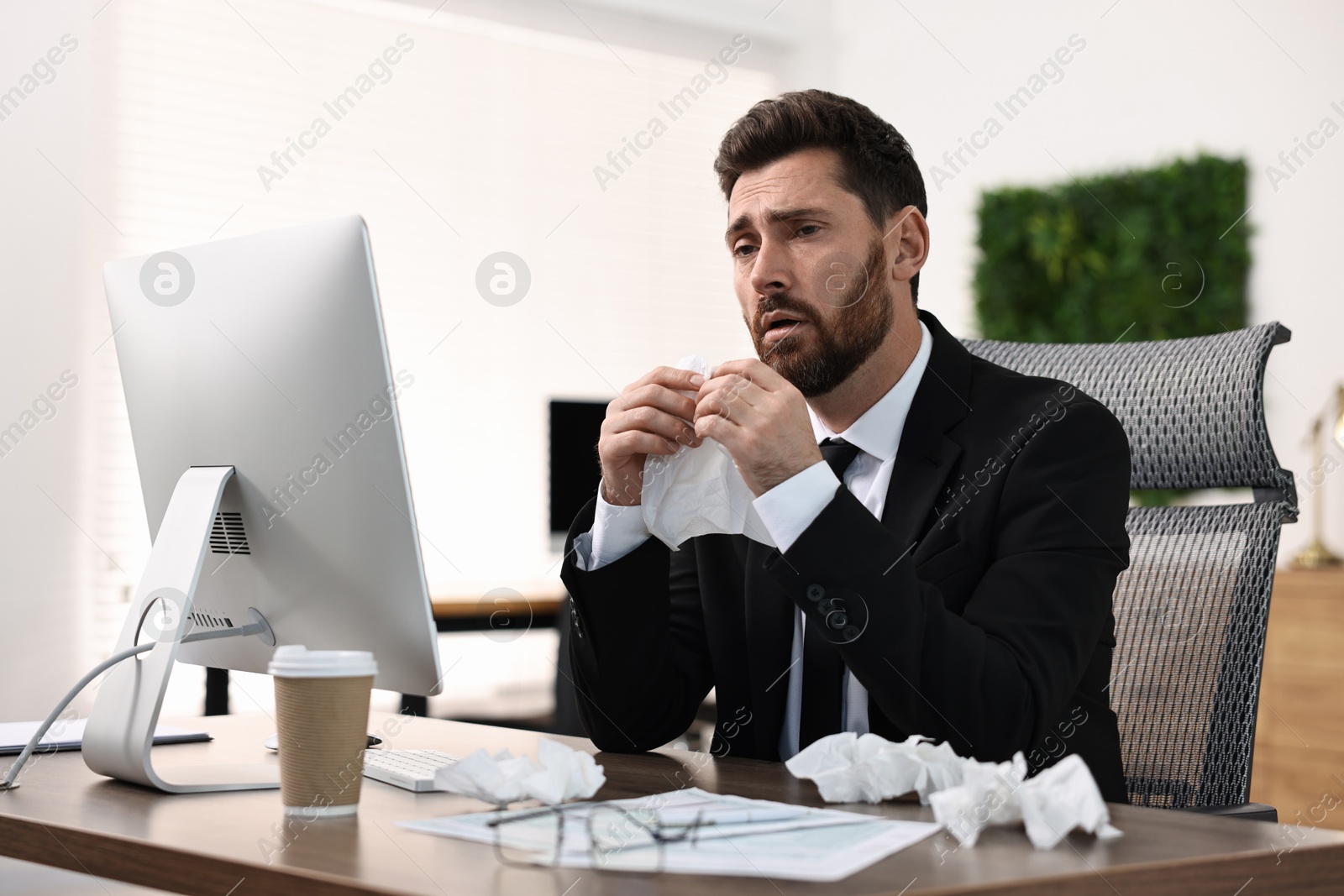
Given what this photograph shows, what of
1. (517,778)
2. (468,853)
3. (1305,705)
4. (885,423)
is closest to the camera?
(468,853)

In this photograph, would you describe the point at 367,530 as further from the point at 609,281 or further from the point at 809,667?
the point at 609,281

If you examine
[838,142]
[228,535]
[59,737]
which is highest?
[838,142]

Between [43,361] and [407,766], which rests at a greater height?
[43,361]

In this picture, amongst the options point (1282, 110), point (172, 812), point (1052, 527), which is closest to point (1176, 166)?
point (1282, 110)

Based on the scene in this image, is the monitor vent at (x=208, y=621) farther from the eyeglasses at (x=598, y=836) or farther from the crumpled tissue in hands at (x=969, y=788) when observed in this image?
the crumpled tissue in hands at (x=969, y=788)

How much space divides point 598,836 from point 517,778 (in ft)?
0.33

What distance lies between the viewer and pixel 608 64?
15.0ft

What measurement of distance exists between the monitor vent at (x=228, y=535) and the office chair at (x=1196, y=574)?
1007mm

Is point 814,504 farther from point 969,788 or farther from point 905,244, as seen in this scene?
point 905,244

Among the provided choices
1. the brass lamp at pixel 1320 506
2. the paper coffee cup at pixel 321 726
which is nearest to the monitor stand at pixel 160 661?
the paper coffee cup at pixel 321 726

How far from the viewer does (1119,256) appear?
12.6 ft

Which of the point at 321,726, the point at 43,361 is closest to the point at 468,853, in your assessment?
the point at 321,726

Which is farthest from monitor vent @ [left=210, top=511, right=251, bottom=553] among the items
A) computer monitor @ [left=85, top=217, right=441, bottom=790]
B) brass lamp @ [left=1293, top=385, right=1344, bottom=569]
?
brass lamp @ [left=1293, top=385, right=1344, bottom=569]

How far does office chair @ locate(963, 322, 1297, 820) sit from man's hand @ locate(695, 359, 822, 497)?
1.97ft
